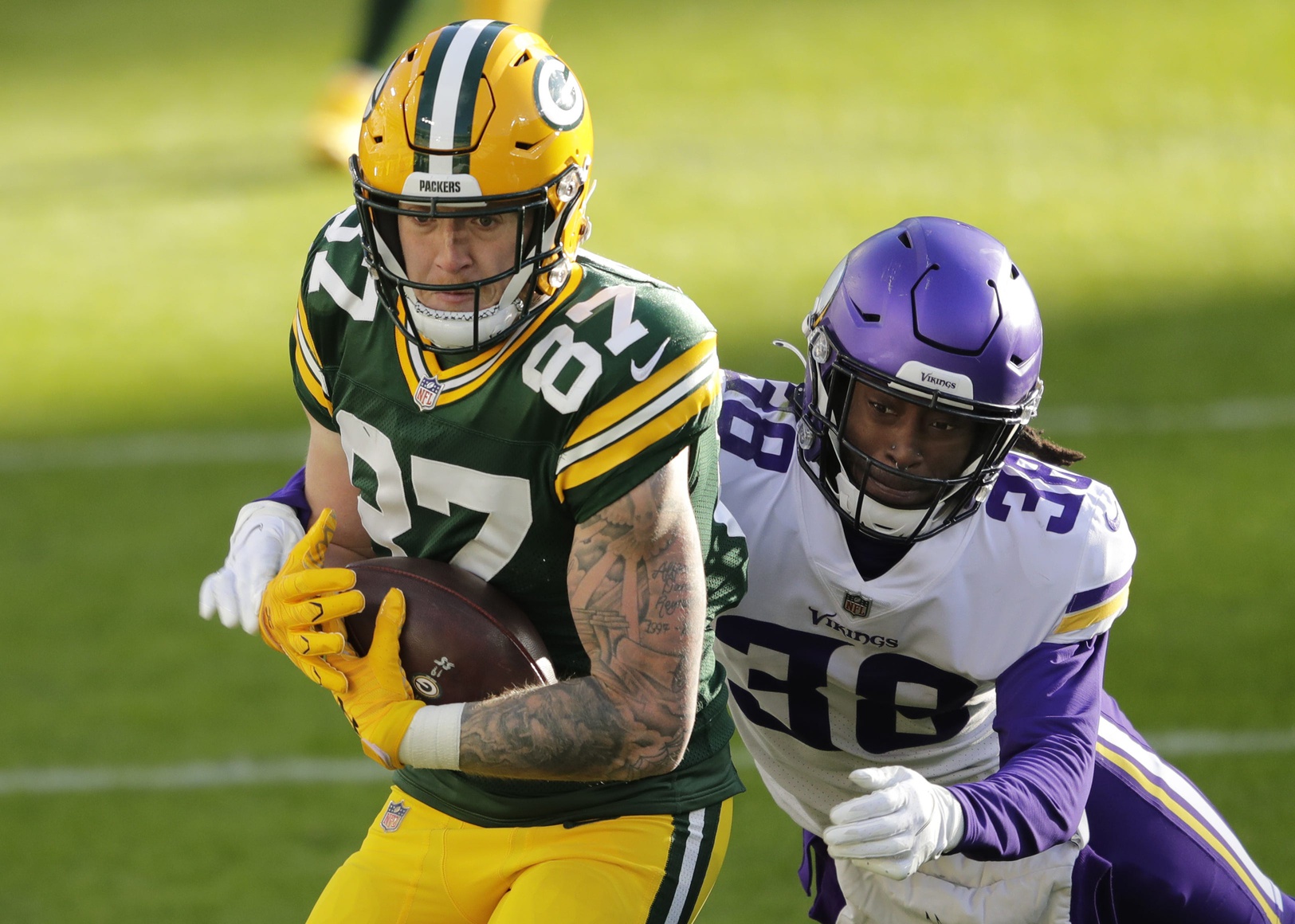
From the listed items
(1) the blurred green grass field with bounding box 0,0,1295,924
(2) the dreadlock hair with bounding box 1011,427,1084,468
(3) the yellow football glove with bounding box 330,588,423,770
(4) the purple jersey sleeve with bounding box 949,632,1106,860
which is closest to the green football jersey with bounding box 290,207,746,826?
(3) the yellow football glove with bounding box 330,588,423,770

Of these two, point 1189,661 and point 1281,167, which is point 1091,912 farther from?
point 1281,167

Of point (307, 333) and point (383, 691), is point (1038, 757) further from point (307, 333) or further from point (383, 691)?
point (307, 333)

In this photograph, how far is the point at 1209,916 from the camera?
327 centimetres

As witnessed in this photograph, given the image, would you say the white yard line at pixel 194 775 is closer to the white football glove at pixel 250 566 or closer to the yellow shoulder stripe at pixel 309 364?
the white football glove at pixel 250 566

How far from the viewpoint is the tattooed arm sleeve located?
2.52 meters

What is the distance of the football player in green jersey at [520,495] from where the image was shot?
2.54 metres

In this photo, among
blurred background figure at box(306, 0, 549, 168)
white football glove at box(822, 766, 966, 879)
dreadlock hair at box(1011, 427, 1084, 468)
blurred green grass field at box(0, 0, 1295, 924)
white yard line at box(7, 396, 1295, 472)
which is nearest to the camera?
white football glove at box(822, 766, 966, 879)

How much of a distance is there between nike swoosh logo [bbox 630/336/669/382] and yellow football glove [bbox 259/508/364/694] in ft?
1.79

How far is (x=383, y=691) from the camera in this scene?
2.66m

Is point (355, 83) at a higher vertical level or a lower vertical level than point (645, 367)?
lower

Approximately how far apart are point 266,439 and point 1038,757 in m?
4.59

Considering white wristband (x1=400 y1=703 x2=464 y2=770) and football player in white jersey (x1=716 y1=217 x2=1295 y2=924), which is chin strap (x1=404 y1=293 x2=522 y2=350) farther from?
football player in white jersey (x1=716 y1=217 x2=1295 y2=924)

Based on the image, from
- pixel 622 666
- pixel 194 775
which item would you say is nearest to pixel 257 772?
pixel 194 775

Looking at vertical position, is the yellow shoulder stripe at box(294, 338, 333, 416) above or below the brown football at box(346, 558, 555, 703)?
above
